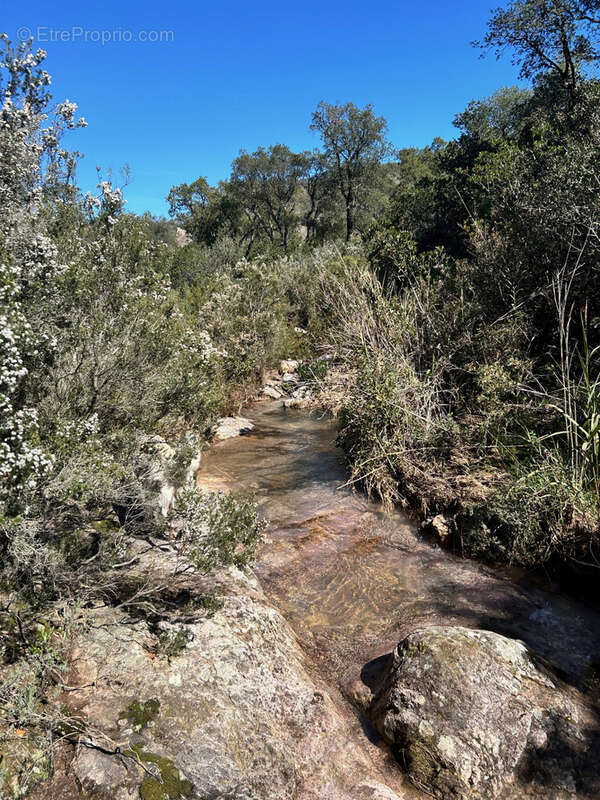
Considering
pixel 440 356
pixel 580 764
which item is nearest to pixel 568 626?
pixel 580 764

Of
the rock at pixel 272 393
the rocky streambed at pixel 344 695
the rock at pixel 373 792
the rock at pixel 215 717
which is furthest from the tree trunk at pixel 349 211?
the rock at pixel 373 792

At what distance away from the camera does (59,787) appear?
224 centimetres

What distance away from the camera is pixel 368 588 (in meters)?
5.25

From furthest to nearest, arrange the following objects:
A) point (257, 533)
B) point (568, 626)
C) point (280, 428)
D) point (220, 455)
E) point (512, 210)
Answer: point (280, 428), point (220, 455), point (512, 210), point (568, 626), point (257, 533)

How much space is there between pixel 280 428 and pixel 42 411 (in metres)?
7.05

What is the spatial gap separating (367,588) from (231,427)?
5580 millimetres

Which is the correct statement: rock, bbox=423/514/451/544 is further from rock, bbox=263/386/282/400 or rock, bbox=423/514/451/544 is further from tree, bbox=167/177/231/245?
tree, bbox=167/177/231/245

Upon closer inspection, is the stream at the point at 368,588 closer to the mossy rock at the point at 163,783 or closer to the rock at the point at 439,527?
the rock at the point at 439,527

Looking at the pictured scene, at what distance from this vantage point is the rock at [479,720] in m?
3.09

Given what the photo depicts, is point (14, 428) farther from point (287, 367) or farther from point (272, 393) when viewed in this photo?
point (287, 367)

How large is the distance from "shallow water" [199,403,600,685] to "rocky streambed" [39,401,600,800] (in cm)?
2

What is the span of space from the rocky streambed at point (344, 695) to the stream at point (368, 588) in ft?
0.08

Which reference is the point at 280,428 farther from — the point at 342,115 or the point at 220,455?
the point at 342,115

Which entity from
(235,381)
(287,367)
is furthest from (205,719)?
(287,367)
